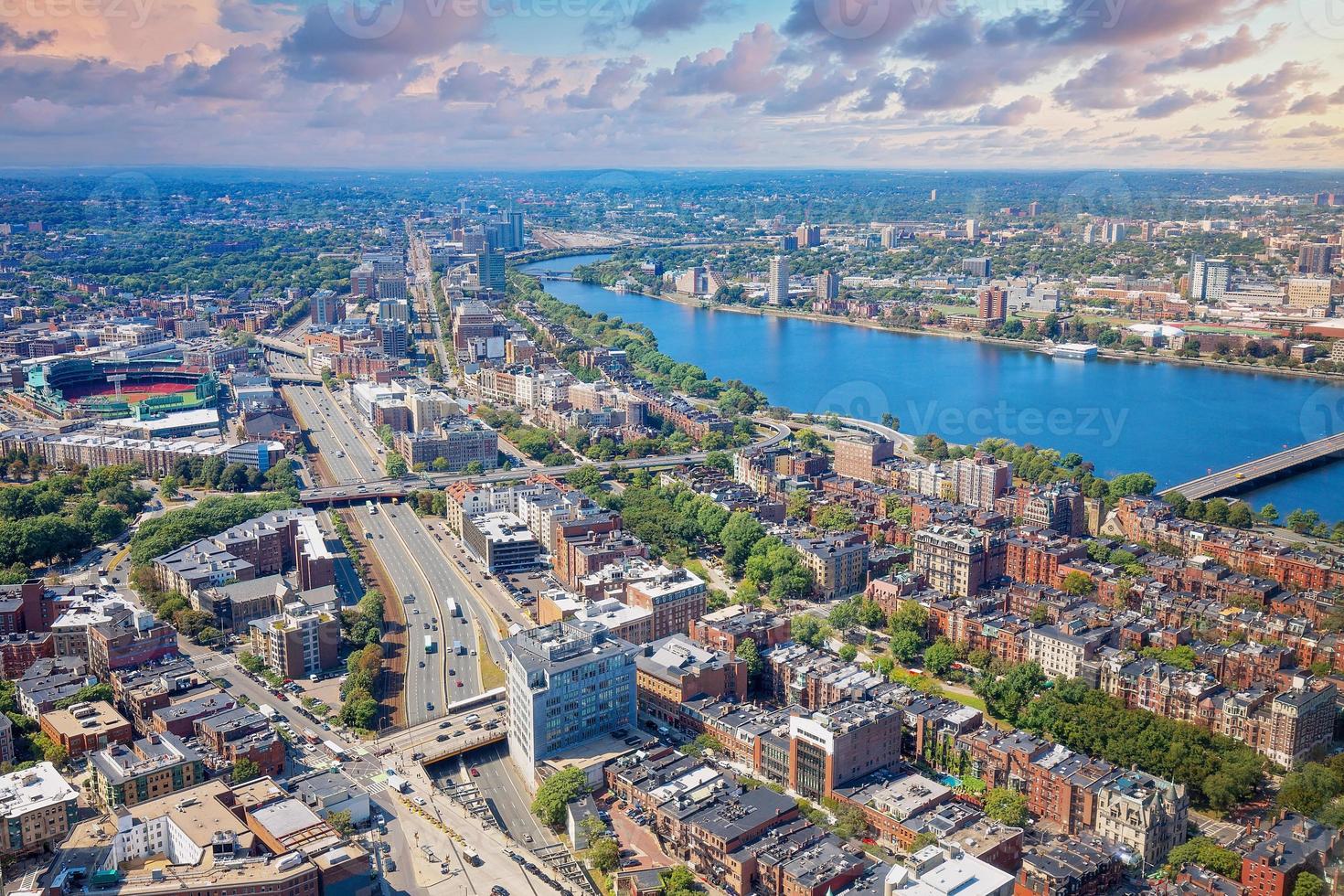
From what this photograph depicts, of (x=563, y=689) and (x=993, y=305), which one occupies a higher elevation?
(x=993, y=305)

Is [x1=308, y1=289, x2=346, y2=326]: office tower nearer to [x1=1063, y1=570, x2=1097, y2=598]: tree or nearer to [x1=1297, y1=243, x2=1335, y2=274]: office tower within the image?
[x1=1063, y1=570, x2=1097, y2=598]: tree

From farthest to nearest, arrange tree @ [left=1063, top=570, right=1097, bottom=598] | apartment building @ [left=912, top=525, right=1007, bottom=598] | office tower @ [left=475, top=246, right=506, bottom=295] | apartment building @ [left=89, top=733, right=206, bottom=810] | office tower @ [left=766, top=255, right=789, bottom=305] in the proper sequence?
office tower @ [left=766, top=255, right=789, bottom=305] → office tower @ [left=475, top=246, right=506, bottom=295] → apartment building @ [left=912, top=525, right=1007, bottom=598] → tree @ [left=1063, top=570, right=1097, bottom=598] → apartment building @ [left=89, top=733, right=206, bottom=810]

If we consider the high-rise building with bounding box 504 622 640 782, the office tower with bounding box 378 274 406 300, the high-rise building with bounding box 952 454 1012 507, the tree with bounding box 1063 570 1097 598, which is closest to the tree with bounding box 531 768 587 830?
the high-rise building with bounding box 504 622 640 782

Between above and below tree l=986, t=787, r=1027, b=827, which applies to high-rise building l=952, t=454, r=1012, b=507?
above

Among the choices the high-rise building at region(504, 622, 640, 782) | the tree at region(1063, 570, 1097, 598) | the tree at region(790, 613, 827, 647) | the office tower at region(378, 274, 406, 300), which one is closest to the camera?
the high-rise building at region(504, 622, 640, 782)

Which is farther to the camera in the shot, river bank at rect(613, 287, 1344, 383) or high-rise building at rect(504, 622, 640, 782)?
river bank at rect(613, 287, 1344, 383)

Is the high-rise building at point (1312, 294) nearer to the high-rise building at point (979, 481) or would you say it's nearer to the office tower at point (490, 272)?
the high-rise building at point (979, 481)

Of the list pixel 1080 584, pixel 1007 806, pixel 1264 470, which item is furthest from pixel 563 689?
pixel 1264 470

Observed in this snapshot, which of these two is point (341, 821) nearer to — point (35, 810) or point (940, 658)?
point (35, 810)
